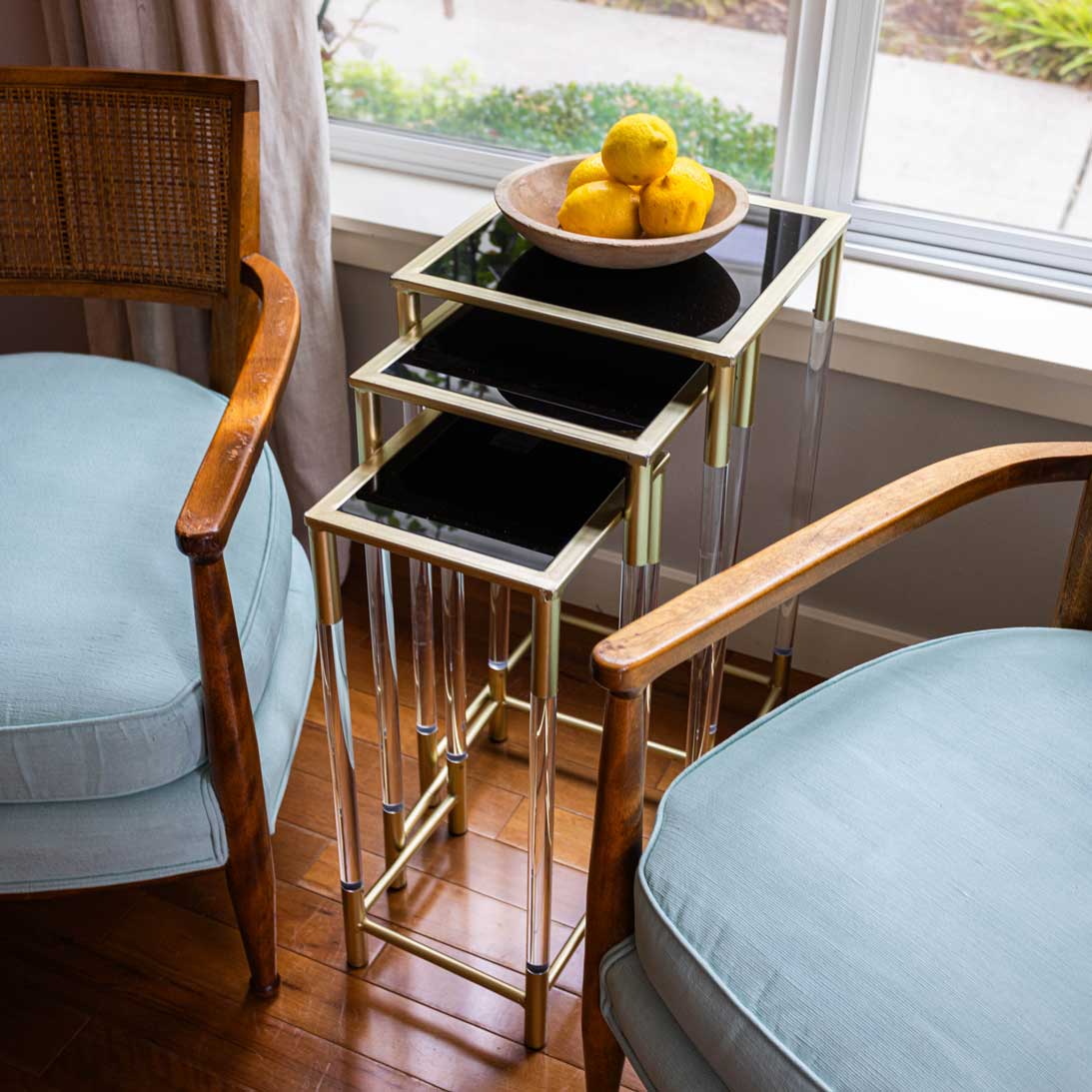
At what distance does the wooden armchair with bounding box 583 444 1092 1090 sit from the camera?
0.86 meters

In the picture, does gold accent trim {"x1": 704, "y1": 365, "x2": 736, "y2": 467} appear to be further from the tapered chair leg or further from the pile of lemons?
the tapered chair leg

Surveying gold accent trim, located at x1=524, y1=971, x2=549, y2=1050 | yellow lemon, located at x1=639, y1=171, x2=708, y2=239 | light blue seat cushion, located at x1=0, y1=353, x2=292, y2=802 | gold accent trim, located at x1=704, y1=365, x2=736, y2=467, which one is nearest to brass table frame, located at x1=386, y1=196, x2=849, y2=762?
gold accent trim, located at x1=704, y1=365, x2=736, y2=467

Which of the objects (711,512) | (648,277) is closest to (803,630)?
(711,512)

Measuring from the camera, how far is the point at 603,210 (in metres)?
1.24

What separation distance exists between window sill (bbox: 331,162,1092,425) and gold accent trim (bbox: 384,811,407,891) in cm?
73

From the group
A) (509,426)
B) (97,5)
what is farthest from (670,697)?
(97,5)

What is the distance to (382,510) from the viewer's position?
3.65 feet

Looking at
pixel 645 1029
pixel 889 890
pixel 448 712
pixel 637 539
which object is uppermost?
pixel 637 539

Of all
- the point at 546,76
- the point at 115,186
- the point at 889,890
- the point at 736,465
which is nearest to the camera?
the point at 889,890

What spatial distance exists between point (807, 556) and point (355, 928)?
27.3 inches

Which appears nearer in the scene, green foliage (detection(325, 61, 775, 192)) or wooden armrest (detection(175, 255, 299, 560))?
wooden armrest (detection(175, 255, 299, 560))

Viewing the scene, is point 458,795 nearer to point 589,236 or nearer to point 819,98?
point 589,236

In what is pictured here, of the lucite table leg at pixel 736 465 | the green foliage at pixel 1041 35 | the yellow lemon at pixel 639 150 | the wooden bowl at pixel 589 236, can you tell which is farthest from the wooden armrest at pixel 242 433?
the green foliage at pixel 1041 35

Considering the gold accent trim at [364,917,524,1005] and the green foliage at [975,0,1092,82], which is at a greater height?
the green foliage at [975,0,1092,82]
